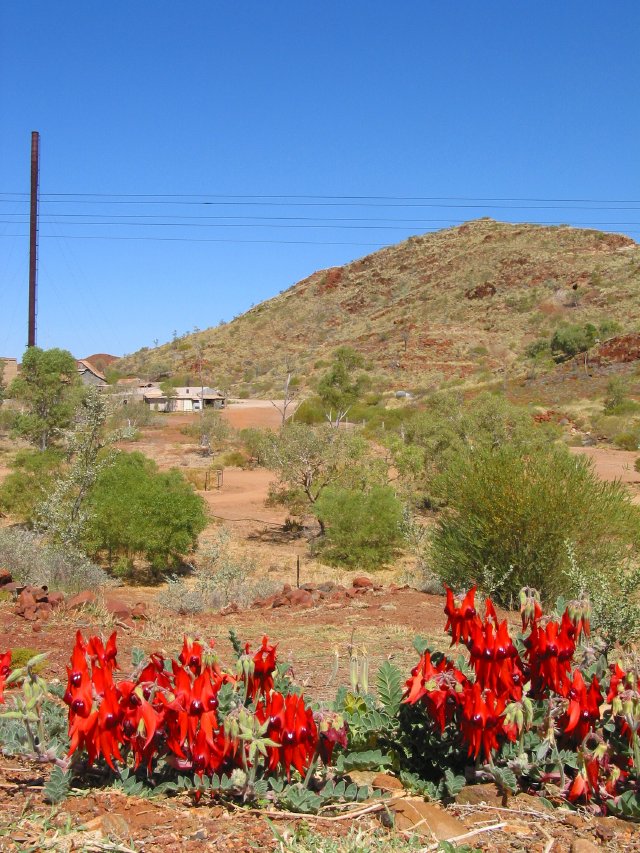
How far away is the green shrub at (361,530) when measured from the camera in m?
17.2

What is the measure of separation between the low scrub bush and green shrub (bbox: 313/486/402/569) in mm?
5662

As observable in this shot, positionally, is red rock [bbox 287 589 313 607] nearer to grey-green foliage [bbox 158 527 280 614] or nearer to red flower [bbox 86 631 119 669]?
grey-green foliage [bbox 158 527 280 614]

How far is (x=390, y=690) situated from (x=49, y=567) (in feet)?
31.1

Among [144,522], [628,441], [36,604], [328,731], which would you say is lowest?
[36,604]

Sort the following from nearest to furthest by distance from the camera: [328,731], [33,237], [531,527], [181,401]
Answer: [328,731]
[531,527]
[33,237]
[181,401]

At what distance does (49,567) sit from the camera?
40.0 feet

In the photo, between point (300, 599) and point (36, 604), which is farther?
point (300, 599)

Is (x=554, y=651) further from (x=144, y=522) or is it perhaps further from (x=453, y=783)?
(x=144, y=522)

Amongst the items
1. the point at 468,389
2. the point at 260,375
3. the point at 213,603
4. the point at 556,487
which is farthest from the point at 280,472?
the point at 260,375

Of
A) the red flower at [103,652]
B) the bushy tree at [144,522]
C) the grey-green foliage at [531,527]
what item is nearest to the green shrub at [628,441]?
the bushy tree at [144,522]

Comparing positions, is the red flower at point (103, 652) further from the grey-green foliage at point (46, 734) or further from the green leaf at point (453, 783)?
the green leaf at point (453, 783)

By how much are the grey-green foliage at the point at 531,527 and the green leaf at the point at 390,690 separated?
5957 millimetres

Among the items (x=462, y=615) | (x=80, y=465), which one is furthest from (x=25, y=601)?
(x=462, y=615)

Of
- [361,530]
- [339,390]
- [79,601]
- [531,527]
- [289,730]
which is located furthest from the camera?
[339,390]
